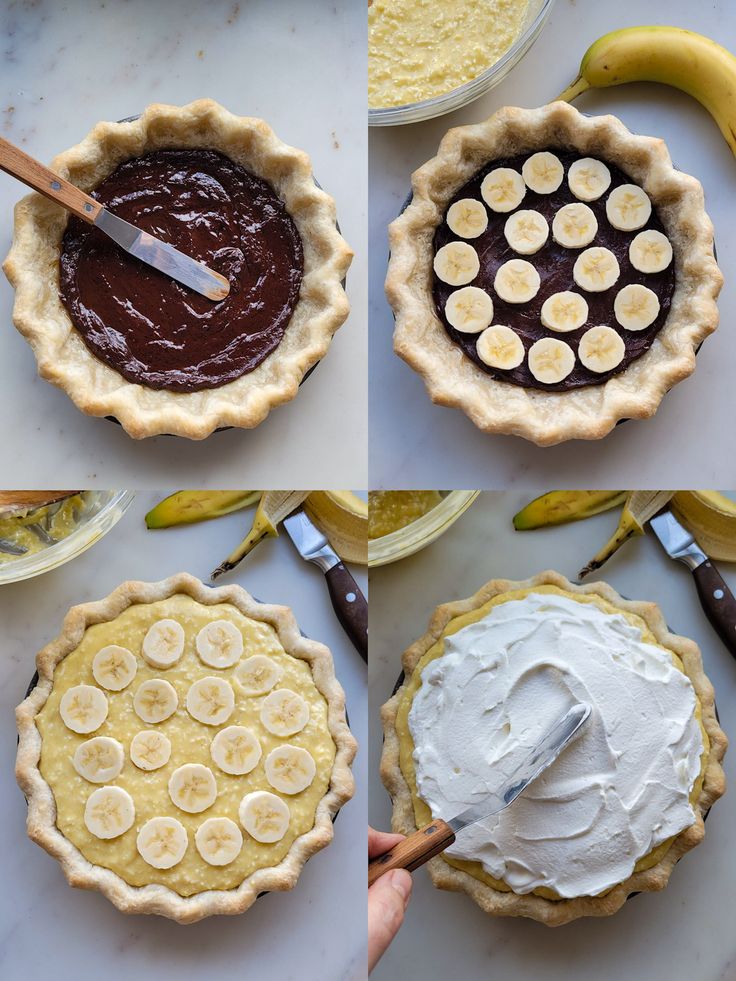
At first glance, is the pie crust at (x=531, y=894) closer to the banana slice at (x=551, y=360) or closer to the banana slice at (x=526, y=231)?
the banana slice at (x=551, y=360)

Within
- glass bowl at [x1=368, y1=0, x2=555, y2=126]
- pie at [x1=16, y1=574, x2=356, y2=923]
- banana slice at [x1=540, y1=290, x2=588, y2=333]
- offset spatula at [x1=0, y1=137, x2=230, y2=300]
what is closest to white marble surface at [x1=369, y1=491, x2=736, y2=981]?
pie at [x1=16, y1=574, x2=356, y2=923]

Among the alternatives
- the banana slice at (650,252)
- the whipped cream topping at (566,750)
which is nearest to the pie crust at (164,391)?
the banana slice at (650,252)

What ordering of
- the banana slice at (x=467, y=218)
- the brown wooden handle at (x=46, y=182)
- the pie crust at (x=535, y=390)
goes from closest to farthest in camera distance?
the brown wooden handle at (x=46, y=182)
the pie crust at (x=535, y=390)
the banana slice at (x=467, y=218)

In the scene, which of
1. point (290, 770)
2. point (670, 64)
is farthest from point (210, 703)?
point (670, 64)

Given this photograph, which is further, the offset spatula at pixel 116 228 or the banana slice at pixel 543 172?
the banana slice at pixel 543 172

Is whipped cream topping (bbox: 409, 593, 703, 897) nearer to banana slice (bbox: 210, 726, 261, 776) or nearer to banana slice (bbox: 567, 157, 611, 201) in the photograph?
banana slice (bbox: 210, 726, 261, 776)

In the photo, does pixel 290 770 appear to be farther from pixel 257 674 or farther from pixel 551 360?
pixel 551 360

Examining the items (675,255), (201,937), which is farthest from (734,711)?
(201,937)
